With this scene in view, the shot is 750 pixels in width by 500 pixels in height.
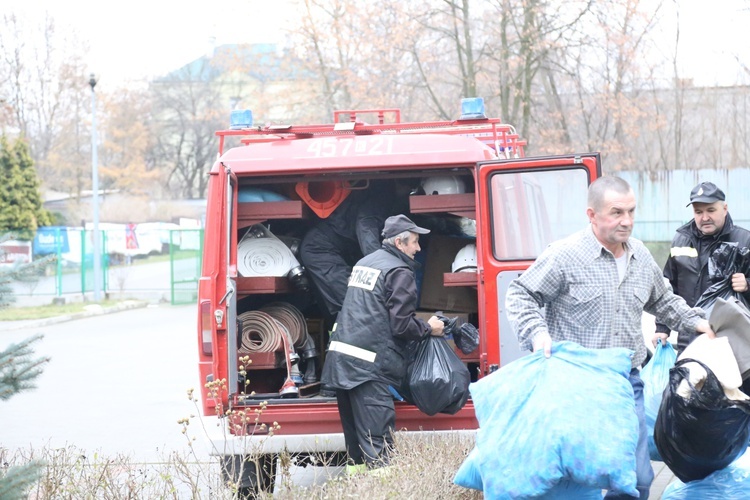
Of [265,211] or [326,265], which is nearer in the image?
[265,211]

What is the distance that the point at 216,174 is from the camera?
605cm

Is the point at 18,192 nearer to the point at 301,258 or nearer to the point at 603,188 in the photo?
the point at 301,258

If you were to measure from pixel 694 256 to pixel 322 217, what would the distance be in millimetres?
2500

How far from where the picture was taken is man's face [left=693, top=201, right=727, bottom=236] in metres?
6.28

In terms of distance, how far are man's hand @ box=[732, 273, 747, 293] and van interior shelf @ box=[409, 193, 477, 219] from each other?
1.65 meters

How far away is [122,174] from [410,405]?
53052 millimetres

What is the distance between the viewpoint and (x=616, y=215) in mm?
4203

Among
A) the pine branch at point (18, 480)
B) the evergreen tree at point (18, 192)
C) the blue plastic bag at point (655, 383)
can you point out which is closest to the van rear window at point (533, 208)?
the blue plastic bag at point (655, 383)

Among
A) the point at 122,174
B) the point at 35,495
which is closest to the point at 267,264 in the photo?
the point at 35,495

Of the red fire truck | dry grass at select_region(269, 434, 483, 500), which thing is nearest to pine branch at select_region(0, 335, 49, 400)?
dry grass at select_region(269, 434, 483, 500)

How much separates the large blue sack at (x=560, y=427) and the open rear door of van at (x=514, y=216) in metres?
1.75

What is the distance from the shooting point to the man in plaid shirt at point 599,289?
4.21 m

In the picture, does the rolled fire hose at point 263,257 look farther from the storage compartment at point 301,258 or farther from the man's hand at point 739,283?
the man's hand at point 739,283

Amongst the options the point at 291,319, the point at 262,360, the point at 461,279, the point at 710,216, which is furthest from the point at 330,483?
the point at 710,216
